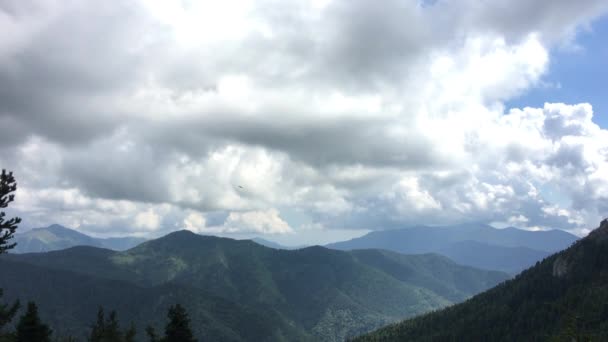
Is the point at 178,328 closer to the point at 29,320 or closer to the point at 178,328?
the point at 178,328

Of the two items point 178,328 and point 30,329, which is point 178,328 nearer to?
point 178,328

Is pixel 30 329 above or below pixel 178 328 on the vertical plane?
below

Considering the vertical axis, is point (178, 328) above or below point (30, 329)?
above

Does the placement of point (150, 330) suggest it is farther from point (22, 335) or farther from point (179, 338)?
point (22, 335)

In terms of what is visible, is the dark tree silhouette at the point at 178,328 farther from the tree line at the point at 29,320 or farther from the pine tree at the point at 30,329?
the pine tree at the point at 30,329

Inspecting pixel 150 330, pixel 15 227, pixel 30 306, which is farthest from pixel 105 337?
pixel 15 227

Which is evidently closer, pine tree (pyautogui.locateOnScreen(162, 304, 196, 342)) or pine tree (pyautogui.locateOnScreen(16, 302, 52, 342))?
pine tree (pyautogui.locateOnScreen(162, 304, 196, 342))

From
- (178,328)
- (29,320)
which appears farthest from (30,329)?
(178,328)

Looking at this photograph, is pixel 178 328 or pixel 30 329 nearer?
pixel 178 328

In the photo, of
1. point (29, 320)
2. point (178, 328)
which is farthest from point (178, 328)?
point (29, 320)

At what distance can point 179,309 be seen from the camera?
41.3 meters

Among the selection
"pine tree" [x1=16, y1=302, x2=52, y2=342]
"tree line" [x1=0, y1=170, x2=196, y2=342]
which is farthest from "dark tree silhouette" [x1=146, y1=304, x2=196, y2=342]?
"pine tree" [x1=16, y1=302, x2=52, y2=342]

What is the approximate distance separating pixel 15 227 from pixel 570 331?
340ft

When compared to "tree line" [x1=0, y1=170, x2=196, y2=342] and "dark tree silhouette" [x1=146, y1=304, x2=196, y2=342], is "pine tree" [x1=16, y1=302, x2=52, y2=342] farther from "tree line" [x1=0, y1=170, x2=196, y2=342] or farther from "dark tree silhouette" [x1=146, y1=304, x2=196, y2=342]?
"dark tree silhouette" [x1=146, y1=304, x2=196, y2=342]
